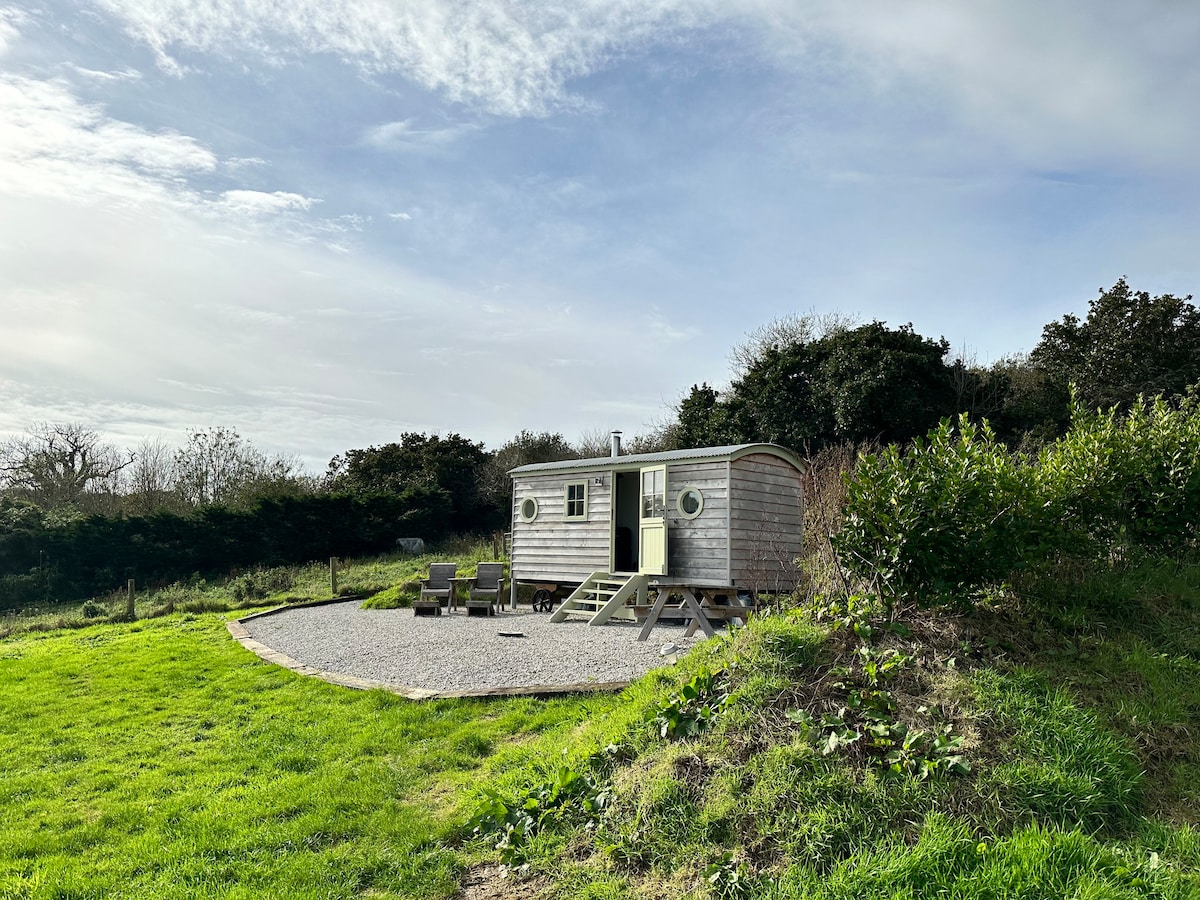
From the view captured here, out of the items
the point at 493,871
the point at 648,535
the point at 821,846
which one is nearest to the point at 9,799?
the point at 493,871

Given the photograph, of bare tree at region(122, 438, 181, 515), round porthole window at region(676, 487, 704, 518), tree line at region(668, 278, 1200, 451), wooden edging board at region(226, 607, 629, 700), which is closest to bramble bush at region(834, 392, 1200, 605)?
wooden edging board at region(226, 607, 629, 700)

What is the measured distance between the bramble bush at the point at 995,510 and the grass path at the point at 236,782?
2.46m

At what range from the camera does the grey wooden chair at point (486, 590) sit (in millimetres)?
14336

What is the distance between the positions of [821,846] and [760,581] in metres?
9.20

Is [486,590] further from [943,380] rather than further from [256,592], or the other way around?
[943,380]

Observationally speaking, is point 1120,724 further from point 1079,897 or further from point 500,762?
point 500,762

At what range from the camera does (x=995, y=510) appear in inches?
184

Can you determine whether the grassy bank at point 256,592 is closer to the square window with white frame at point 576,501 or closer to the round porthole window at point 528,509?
the round porthole window at point 528,509

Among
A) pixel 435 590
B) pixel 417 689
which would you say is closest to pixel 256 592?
pixel 435 590

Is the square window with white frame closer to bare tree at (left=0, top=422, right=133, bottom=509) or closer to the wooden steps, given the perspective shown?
the wooden steps

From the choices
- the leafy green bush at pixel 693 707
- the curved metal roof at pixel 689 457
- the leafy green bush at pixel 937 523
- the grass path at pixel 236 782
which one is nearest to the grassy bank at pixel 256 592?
the curved metal roof at pixel 689 457

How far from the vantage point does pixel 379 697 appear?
703 cm

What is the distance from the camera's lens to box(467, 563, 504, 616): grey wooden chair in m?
14.3

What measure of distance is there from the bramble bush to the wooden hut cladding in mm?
5245
